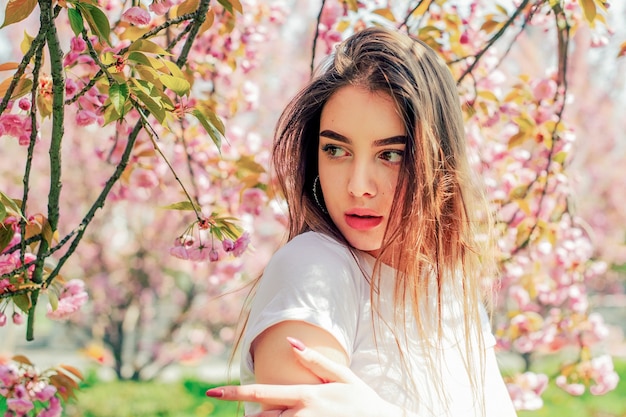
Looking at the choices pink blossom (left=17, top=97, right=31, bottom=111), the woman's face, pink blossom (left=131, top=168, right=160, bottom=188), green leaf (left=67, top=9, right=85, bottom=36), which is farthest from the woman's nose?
pink blossom (left=131, top=168, right=160, bottom=188)

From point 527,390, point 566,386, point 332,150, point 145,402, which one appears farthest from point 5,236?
point 145,402

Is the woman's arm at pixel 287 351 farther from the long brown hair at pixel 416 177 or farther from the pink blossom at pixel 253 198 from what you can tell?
the pink blossom at pixel 253 198

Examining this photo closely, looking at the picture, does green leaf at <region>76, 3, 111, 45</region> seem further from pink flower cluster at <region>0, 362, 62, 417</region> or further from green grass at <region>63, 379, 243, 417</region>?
green grass at <region>63, 379, 243, 417</region>

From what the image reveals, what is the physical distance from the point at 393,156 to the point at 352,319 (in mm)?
287

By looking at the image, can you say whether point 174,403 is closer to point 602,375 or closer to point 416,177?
point 602,375

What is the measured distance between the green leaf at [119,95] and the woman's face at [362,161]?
1.09 feet

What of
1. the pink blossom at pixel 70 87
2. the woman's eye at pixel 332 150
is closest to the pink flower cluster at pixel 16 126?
the pink blossom at pixel 70 87

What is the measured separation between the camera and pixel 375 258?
1335 mm

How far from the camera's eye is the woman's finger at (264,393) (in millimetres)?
1012

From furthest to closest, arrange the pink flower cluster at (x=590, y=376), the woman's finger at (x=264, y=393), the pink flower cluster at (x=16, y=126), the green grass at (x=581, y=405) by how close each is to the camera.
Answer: the green grass at (x=581, y=405) < the pink flower cluster at (x=590, y=376) < the pink flower cluster at (x=16, y=126) < the woman's finger at (x=264, y=393)

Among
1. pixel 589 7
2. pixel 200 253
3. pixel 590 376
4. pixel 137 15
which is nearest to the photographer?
pixel 137 15

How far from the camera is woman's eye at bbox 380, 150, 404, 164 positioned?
129cm

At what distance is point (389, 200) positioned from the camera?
1.28 meters

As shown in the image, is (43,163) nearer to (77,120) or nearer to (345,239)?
(77,120)
